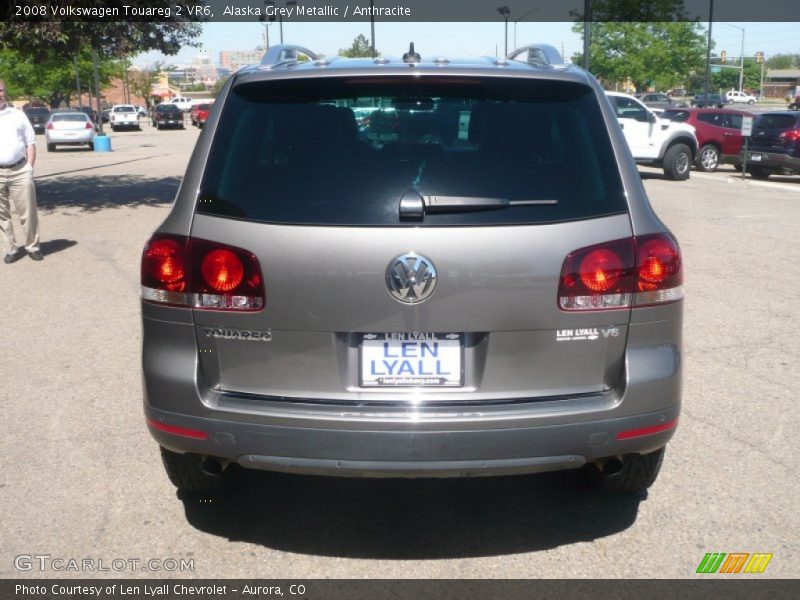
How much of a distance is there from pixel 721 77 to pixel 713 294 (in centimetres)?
11505

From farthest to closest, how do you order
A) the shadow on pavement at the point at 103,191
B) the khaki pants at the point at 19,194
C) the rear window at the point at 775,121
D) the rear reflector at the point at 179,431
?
the rear window at the point at 775,121 < the shadow on pavement at the point at 103,191 < the khaki pants at the point at 19,194 < the rear reflector at the point at 179,431

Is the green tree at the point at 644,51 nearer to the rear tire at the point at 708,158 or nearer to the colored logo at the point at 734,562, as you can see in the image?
the rear tire at the point at 708,158

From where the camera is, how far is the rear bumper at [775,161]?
67.4ft

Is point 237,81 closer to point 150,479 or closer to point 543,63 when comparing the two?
point 543,63

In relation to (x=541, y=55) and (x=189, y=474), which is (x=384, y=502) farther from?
(x=541, y=55)

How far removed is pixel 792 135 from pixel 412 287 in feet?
66.0

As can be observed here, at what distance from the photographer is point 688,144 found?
2166 cm

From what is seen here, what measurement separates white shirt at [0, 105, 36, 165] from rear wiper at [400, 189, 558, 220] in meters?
7.55

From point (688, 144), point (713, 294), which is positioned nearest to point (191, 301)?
point (713, 294)

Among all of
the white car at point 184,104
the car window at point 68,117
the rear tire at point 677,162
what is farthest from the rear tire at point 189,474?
the white car at point 184,104

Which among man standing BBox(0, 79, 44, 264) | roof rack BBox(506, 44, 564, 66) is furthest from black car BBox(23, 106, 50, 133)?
roof rack BBox(506, 44, 564, 66)

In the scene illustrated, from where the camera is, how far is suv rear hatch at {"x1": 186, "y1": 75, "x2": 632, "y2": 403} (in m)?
2.98

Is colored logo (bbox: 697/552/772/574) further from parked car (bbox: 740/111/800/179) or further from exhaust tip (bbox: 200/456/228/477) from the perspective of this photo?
parked car (bbox: 740/111/800/179)

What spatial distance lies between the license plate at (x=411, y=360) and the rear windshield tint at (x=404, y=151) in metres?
0.40
